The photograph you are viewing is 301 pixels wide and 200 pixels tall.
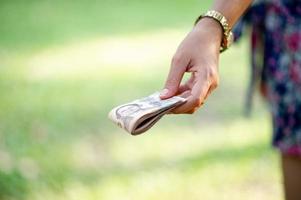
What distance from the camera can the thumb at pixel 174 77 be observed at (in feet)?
5.99

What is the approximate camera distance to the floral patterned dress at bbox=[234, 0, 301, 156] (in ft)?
8.43

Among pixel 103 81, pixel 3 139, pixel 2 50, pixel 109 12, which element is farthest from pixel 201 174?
pixel 109 12

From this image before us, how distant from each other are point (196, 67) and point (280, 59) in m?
0.87

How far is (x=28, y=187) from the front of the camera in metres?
3.48

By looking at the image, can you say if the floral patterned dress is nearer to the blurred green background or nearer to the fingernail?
the blurred green background

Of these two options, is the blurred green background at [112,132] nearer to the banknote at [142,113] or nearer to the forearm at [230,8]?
the forearm at [230,8]

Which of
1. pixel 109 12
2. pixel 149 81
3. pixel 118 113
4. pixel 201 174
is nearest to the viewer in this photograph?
pixel 118 113

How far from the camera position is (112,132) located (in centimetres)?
469

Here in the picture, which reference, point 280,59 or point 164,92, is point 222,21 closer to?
point 164,92

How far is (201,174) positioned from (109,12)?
624 cm

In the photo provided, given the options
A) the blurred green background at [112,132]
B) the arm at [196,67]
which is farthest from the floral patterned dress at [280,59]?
the arm at [196,67]

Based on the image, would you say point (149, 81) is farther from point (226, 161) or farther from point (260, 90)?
point (260, 90)

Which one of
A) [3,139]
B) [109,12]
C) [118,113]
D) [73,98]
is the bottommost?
[118,113]

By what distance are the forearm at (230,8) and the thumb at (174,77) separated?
0.19m
